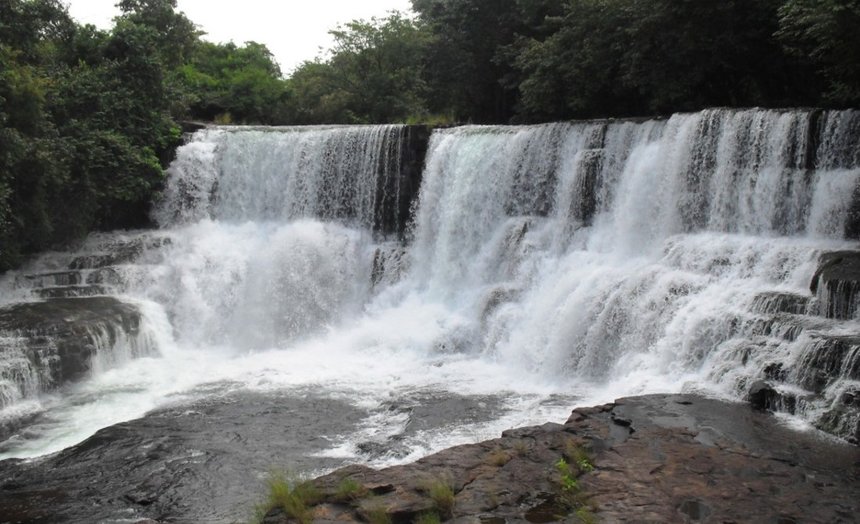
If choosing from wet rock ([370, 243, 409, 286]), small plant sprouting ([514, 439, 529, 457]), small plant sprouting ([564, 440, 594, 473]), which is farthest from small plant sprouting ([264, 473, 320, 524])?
A: wet rock ([370, 243, 409, 286])

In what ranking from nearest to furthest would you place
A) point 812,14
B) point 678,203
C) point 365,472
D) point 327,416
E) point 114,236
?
point 365,472 < point 327,416 < point 812,14 < point 678,203 < point 114,236

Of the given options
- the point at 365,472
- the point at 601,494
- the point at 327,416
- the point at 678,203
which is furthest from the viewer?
the point at 678,203

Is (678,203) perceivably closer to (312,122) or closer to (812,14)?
(812,14)

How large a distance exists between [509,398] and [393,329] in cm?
436

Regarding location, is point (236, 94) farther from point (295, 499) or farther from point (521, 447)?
point (295, 499)

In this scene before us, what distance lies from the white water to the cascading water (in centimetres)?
4

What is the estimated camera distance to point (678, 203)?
1233 centimetres

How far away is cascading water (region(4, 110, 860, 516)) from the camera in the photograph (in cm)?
950

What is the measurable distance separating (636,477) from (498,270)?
8.70 meters

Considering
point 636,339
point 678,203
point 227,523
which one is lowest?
point 227,523

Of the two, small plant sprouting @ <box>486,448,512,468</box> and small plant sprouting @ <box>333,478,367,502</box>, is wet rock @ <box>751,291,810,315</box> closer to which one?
small plant sprouting @ <box>486,448,512,468</box>

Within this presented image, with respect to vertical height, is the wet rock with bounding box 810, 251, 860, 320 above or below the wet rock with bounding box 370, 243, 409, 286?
above

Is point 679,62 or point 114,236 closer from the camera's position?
point 679,62

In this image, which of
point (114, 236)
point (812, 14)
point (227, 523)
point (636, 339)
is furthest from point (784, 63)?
point (114, 236)
